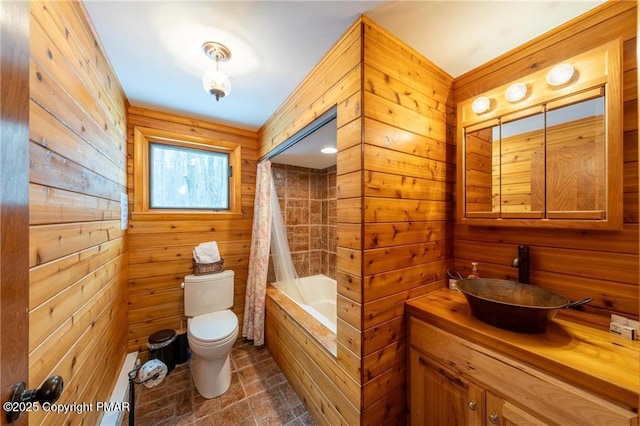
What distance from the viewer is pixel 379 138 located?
4.00 feet

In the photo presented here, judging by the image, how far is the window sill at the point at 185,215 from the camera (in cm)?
215

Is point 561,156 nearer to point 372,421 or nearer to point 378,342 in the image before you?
point 378,342

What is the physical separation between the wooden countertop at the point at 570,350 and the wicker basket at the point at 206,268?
1.93 m

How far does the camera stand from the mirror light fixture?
1.34 metres

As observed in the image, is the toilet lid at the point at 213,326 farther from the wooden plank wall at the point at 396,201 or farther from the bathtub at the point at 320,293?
the wooden plank wall at the point at 396,201

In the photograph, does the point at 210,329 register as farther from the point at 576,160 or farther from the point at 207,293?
the point at 576,160

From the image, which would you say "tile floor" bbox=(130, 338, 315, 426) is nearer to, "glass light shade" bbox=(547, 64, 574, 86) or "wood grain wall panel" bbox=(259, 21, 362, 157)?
"wood grain wall panel" bbox=(259, 21, 362, 157)

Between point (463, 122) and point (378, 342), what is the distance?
152cm

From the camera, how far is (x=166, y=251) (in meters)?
2.25

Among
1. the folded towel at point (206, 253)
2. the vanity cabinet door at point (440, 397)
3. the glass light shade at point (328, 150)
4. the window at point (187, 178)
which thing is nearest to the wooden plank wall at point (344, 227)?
the vanity cabinet door at point (440, 397)

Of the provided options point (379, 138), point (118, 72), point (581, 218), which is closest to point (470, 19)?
point (379, 138)

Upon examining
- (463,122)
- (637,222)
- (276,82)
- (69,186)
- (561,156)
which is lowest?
(637,222)

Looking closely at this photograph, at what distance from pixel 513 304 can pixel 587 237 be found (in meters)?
0.57

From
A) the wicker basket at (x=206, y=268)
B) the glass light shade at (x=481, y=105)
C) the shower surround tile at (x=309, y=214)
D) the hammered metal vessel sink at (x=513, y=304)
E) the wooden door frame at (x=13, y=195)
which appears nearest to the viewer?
the wooden door frame at (x=13, y=195)
